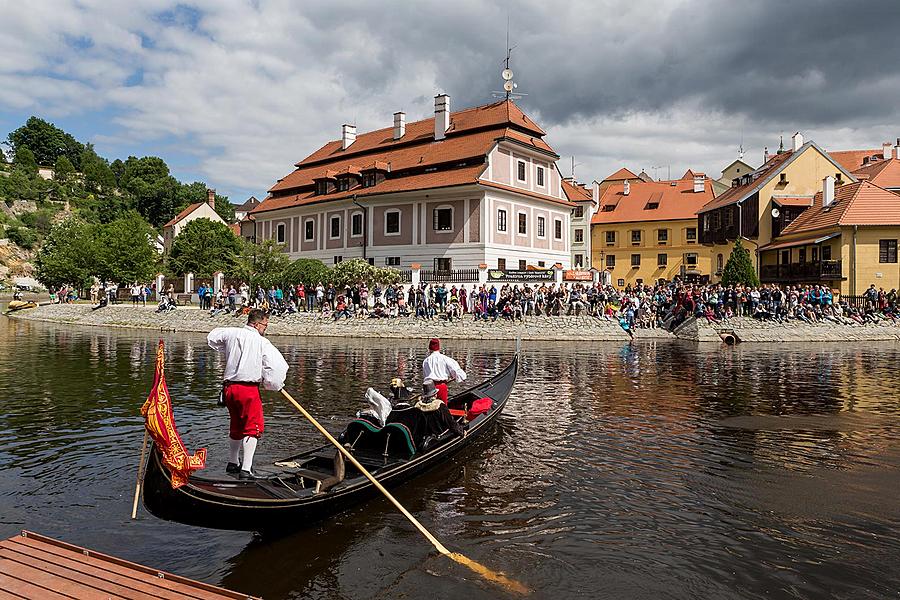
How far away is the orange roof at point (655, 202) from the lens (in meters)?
69.6

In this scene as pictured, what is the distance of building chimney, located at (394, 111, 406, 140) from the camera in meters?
54.0

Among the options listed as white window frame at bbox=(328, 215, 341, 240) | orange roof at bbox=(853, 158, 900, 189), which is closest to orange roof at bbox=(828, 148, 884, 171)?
orange roof at bbox=(853, 158, 900, 189)

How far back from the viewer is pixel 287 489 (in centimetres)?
732

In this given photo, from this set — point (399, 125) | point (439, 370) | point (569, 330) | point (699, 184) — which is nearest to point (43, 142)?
point (399, 125)

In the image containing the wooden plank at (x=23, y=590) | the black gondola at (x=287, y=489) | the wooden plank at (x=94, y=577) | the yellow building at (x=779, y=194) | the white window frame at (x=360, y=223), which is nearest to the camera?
the wooden plank at (x=23, y=590)

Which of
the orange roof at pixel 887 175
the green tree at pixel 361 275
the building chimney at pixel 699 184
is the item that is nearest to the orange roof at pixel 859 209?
the orange roof at pixel 887 175

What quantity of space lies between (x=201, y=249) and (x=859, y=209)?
61227 millimetres

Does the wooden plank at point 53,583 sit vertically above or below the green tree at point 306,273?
below

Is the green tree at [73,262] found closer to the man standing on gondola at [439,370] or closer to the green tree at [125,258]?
the green tree at [125,258]

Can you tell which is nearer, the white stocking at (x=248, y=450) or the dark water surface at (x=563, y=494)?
the dark water surface at (x=563, y=494)

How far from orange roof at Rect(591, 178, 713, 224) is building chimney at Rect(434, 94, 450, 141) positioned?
2893cm

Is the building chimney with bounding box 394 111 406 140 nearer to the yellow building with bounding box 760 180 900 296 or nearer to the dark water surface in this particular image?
the yellow building with bounding box 760 180 900 296

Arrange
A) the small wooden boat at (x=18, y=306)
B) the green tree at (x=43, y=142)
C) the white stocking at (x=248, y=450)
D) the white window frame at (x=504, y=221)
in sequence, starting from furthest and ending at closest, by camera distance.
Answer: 1. the green tree at (x=43, y=142)
2. the small wooden boat at (x=18, y=306)
3. the white window frame at (x=504, y=221)
4. the white stocking at (x=248, y=450)

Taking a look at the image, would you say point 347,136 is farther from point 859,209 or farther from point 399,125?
point 859,209
